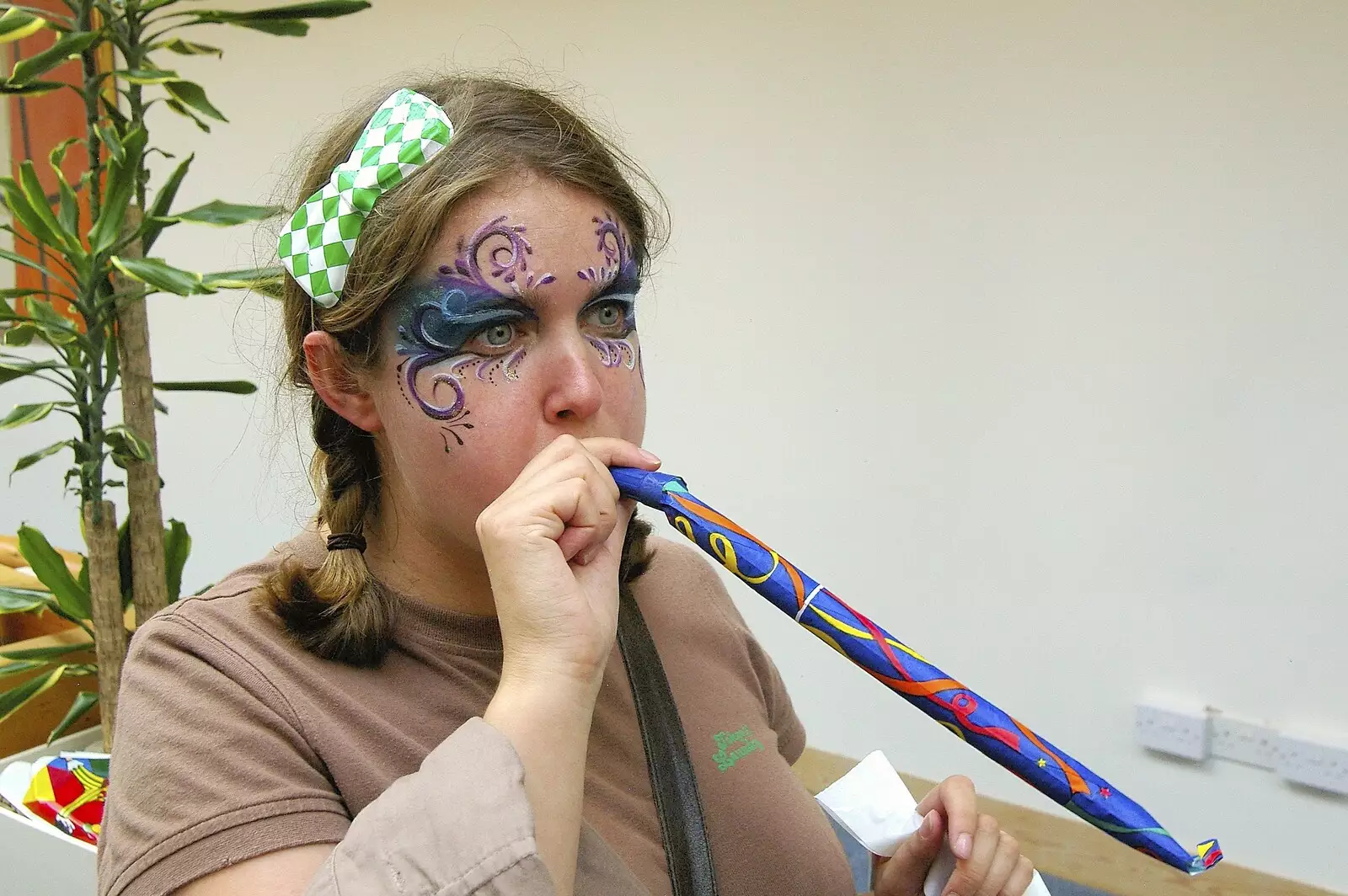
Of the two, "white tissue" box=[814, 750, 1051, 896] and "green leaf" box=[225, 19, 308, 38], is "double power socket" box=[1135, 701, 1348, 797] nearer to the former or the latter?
"white tissue" box=[814, 750, 1051, 896]

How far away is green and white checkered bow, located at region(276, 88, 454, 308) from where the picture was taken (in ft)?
2.99

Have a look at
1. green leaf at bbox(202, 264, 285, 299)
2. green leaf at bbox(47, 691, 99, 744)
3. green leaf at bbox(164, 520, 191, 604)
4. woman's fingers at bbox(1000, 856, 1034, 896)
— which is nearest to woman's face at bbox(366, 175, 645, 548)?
green leaf at bbox(202, 264, 285, 299)

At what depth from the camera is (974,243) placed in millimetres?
2271

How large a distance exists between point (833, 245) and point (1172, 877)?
5.21ft

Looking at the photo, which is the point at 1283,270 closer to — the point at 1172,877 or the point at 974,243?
the point at 974,243

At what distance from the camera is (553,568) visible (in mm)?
803

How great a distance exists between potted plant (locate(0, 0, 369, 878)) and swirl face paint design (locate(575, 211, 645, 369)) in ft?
2.69

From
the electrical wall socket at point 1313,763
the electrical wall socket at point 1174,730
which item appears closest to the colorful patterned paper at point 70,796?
the electrical wall socket at point 1174,730

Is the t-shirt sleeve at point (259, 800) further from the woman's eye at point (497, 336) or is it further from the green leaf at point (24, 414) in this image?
the green leaf at point (24, 414)

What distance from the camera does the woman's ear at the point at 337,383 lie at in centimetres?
96

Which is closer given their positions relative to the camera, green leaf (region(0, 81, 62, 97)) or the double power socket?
green leaf (region(0, 81, 62, 97))

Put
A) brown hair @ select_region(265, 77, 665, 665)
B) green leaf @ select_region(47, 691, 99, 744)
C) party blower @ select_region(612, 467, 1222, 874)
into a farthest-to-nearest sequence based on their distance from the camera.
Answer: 1. green leaf @ select_region(47, 691, 99, 744)
2. brown hair @ select_region(265, 77, 665, 665)
3. party blower @ select_region(612, 467, 1222, 874)

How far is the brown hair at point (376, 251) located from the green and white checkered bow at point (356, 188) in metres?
0.01

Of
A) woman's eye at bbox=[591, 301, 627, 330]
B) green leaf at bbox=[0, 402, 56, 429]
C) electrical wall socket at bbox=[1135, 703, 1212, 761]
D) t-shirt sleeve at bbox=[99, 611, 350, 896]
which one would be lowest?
electrical wall socket at bbox=[1135, 703, 1212, 761]
